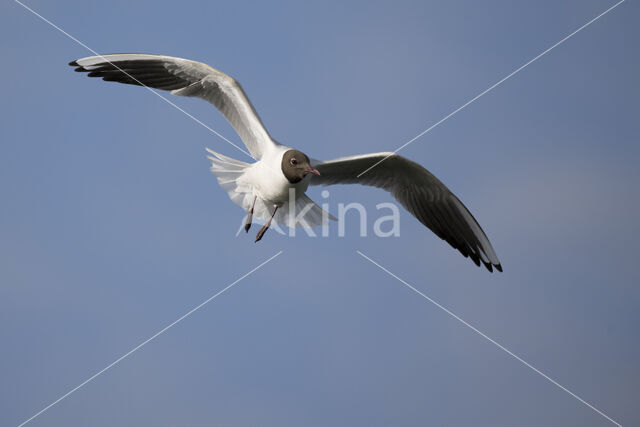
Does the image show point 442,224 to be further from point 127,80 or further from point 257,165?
point 127,80

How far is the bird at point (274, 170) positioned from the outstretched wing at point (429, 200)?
0.03 ft

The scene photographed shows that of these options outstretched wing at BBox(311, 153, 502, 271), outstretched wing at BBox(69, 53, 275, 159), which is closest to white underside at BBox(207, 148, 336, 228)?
outstretched wing at BBox(69, 53, 275, 159)

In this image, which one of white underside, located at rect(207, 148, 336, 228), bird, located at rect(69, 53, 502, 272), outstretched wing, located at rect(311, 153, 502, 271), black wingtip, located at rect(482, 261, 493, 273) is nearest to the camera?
bird, located at rect(69, 53, 502, 272)

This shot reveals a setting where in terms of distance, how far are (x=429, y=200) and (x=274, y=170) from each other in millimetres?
1936

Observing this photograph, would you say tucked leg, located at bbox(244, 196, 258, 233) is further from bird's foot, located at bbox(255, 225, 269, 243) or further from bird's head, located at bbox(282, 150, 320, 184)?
bird's head, located at bbox(282, 150, 320, 184)

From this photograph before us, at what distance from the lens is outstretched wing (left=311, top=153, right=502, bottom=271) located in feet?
24.1

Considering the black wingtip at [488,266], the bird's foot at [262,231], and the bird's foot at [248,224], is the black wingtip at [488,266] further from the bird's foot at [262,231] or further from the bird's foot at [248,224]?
the bird's foot at [248,224]

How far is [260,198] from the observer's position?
6.79 meters

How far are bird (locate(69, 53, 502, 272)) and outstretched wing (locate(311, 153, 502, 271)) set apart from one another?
10 millimetres

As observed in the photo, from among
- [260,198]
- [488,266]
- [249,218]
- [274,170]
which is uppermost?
[274,170]

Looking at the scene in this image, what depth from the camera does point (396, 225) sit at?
735 cm

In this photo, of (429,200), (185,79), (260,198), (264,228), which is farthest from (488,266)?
(185,79)

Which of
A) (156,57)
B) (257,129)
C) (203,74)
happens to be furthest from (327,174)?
(156,57)

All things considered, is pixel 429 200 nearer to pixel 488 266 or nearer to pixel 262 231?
pixel 488 266
